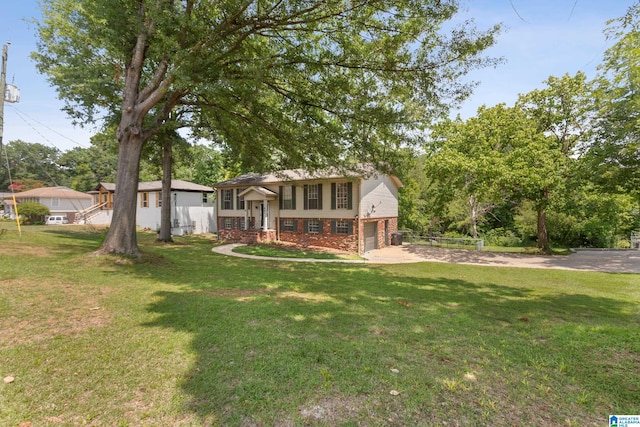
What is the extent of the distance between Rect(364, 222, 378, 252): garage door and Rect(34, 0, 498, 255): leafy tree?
9.30m

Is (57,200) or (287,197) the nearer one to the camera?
(287,197)

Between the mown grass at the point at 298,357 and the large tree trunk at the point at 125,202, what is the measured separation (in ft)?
8.51

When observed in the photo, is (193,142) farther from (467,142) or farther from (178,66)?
(467,142)

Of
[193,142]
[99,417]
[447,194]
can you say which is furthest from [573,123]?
[99,417]

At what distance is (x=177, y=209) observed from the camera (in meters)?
27.0

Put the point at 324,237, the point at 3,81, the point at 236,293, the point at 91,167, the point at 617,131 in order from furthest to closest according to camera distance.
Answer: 1. the point at 91,167
2. the point at 324,237
3. the point at 617,131
4. the point at 3,81
5. the point at 236,293

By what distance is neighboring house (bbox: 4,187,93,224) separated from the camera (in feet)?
109

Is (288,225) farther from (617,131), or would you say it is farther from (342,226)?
(617,131)

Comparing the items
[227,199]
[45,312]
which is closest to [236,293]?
[45,312]

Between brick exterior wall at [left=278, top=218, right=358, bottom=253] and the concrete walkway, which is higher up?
brick exterior wall at [left=278, top=218, right=358, bottom=253]

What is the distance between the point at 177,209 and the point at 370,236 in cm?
1723

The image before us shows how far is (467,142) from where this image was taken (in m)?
19.8

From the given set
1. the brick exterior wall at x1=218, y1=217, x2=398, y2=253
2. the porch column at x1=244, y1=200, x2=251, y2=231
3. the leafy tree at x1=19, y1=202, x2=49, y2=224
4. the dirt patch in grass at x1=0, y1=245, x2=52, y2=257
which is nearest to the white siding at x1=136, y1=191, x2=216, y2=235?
the brick exterior wall at x1=218, y1=217, x2=398, y2=253

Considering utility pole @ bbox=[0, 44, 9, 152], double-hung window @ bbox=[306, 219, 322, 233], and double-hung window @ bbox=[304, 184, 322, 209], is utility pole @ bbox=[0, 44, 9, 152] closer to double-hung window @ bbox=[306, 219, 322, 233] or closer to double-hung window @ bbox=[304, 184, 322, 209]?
double-hung window @ bbox=[304, 184, 322, 209]
